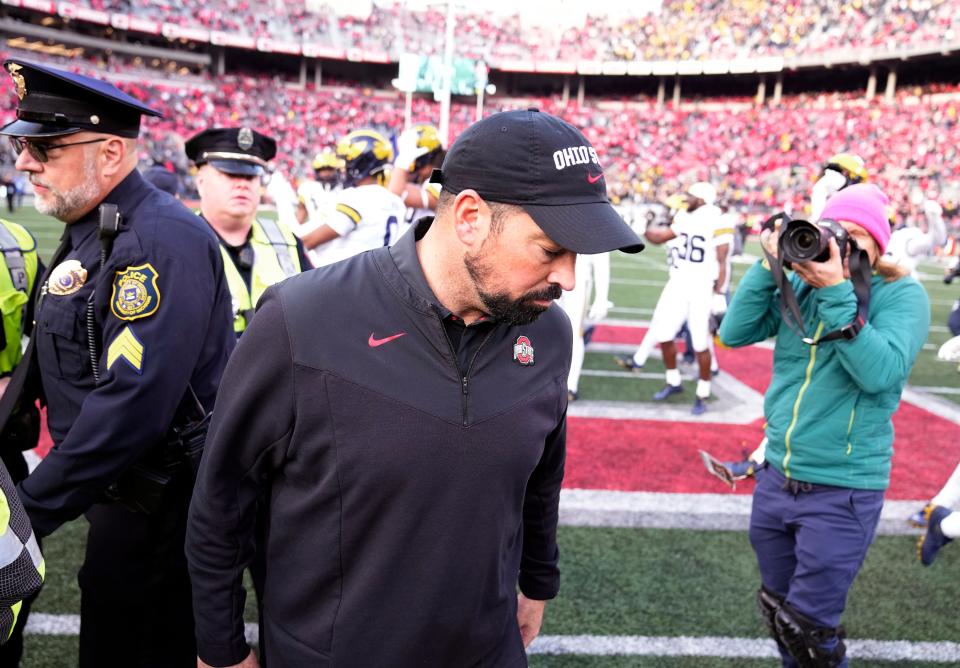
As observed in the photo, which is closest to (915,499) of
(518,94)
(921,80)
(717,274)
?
(717,274)

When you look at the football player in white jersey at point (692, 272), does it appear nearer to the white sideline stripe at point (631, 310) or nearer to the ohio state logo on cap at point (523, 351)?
the white sideline stripe at point (631, 310)

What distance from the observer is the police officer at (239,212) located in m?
3.23

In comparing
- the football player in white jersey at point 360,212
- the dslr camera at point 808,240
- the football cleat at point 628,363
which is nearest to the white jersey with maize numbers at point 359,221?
the football player in white jersey at point 360,212

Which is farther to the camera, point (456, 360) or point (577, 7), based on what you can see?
point (577, 7)

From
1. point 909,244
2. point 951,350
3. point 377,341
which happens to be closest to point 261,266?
point 377,341

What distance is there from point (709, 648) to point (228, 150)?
3.04 m

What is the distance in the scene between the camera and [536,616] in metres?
2.06

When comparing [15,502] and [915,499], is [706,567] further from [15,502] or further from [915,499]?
[15,502]

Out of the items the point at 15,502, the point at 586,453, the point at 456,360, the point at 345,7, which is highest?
the point at 345,7

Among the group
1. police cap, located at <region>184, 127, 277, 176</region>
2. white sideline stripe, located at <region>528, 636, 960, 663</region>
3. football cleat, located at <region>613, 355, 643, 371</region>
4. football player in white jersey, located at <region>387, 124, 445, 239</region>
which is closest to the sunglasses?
police cap, located at <region>184, 127, 277, 176</region>

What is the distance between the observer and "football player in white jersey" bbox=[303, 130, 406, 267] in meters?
4.68

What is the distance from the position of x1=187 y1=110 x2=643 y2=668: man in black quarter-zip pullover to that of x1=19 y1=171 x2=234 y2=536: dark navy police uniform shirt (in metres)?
0.51

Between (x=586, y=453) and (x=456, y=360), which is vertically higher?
(x=456, y=360)

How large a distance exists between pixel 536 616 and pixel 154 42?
172ft
